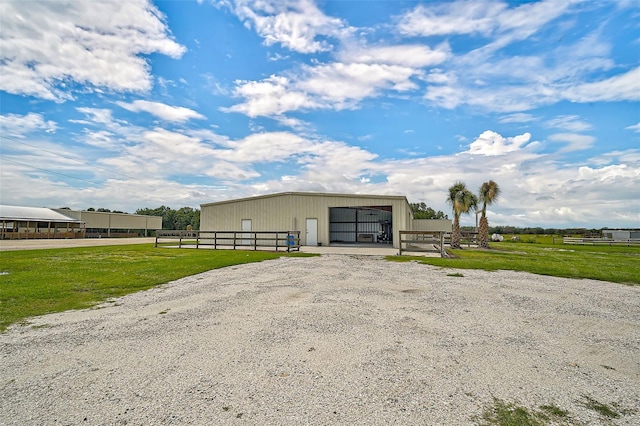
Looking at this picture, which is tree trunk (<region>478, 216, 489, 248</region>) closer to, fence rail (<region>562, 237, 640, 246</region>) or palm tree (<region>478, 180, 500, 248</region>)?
palm tree (<region>478, 180, 500, 248</region>)

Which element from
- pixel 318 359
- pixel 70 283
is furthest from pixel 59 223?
pixel 318 359

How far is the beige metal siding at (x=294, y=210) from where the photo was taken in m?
21.9

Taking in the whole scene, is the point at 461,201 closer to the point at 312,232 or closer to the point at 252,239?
the point at 312,232

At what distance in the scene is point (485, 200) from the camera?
24203mm

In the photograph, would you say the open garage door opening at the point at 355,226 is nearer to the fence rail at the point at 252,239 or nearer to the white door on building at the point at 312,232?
the white door on building at the point at 312,232

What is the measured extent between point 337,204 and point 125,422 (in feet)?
67.8

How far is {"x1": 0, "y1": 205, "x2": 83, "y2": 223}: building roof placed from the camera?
39062 millimetres

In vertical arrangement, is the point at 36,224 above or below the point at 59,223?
below

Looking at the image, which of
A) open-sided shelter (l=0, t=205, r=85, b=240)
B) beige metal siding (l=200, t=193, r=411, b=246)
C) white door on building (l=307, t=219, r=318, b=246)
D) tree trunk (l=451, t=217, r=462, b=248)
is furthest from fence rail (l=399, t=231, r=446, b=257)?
open-sided shelter (l=0, t=205, r=85, b=240)

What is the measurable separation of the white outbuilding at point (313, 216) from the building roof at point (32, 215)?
27512 mm

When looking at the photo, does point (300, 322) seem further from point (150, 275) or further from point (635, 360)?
point (150, 275)

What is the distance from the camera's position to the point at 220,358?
3660 mm

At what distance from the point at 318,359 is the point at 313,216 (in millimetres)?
19831

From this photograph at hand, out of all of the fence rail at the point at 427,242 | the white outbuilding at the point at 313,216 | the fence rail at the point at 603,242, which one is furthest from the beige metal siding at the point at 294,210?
the fence rail at the point at 603,242
